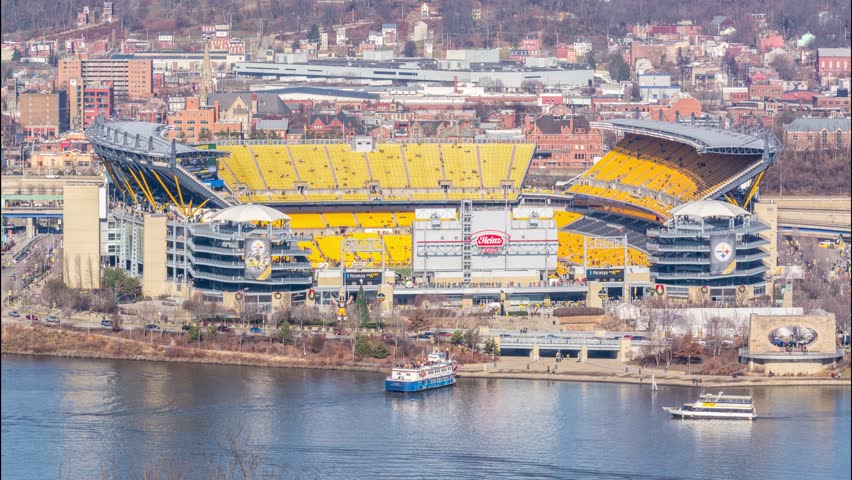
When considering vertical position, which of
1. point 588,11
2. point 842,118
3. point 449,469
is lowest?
point 449,469

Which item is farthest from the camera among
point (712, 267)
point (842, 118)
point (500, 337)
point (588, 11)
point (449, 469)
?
point (588, 11)

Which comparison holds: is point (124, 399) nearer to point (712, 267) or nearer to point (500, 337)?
point (500, 337)

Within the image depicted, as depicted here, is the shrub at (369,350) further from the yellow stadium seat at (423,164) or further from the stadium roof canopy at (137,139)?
the yellow stadium seat at (423,164)

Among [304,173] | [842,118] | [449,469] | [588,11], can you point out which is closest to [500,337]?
[449,469]

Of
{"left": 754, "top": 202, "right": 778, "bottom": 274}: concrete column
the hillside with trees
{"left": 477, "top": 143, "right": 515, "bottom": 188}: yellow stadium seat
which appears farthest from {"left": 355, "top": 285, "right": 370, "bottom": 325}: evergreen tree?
the hillside with trees

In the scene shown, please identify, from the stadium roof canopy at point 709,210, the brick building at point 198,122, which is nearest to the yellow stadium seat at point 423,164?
the stadium roof canopy at point 709,210

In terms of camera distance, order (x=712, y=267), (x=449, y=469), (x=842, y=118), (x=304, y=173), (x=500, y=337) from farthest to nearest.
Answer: (x=842, y=118)
(x=304, y=173)
(x=712, y=267)
(x=500, y=337)
(x=449, y=469)

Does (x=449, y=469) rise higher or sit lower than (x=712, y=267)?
lower

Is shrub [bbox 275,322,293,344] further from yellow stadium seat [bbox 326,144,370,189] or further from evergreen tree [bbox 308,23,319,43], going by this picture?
evergreen tree [bbox 308,23,319,43]
